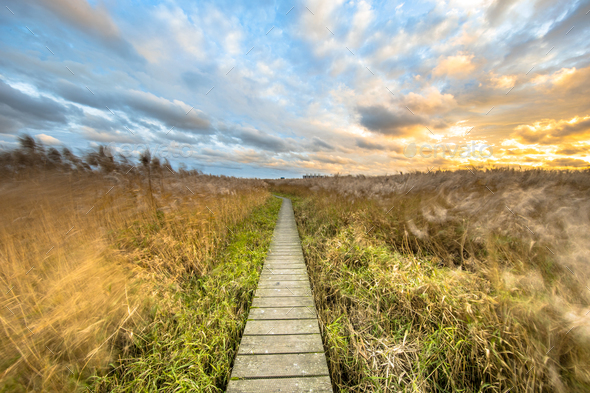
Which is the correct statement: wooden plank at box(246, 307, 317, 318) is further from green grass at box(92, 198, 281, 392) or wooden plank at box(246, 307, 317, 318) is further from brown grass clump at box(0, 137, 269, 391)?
brown grass clump at box(0, 137, 269, 391)

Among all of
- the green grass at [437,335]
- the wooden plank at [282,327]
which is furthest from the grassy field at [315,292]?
the wooden plank at [282,327]

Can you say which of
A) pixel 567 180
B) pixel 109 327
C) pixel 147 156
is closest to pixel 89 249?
pixel 109 327

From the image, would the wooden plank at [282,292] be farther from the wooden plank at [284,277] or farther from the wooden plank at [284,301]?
the wooden plank at [284,277]

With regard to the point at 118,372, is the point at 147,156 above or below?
above

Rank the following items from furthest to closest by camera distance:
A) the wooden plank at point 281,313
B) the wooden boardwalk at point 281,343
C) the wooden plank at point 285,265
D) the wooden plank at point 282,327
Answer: the wooden plank at point 285,265
the wooden plank at point 281,313
the wooden plank at point 282,327
the wooden boardwalk at point 281,343

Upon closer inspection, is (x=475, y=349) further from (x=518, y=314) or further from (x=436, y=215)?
(x=436, y=215)

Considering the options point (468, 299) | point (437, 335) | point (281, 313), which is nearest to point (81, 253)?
point (281, 313)

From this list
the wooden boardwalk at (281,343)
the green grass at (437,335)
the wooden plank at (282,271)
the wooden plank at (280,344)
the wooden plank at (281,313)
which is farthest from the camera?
the wooden plank at (282,271)

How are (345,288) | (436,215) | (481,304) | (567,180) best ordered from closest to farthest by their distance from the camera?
1. (481,304)
2. (345,288)
3. (436,215)
4. (567,180)

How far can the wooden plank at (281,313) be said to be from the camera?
2680 mm

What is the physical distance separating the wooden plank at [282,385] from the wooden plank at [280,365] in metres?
0.04

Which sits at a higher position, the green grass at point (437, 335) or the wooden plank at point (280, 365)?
the green grass at point (437, 335)

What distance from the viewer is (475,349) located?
1.93m

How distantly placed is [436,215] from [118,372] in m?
5.07
